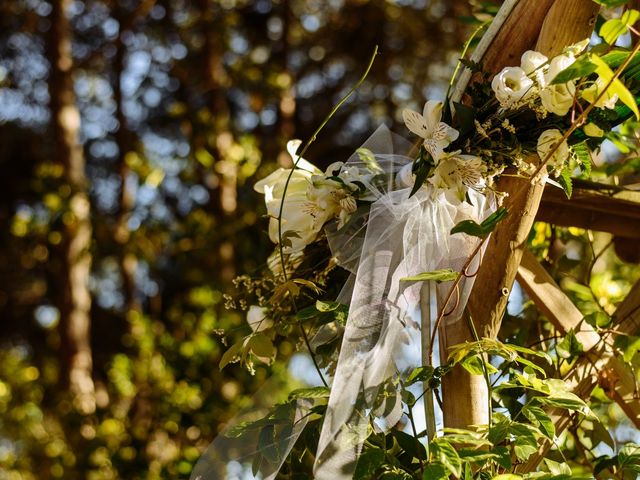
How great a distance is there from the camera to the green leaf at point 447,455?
70 centimetres

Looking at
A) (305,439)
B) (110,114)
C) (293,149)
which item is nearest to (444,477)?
(305,439)

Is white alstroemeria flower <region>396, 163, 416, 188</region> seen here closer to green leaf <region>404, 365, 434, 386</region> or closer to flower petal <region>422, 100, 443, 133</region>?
flower petal <region>422, 100, 443, 133</region>

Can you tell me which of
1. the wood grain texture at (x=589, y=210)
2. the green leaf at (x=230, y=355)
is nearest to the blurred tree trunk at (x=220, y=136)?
the wood grain texture at (x=589, y=210)

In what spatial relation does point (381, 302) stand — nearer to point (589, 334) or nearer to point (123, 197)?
point (589, 334)

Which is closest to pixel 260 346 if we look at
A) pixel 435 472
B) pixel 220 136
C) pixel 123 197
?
pixel 435 472

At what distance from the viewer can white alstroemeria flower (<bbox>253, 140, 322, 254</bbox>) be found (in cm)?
94

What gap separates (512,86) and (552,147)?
2.7 inches

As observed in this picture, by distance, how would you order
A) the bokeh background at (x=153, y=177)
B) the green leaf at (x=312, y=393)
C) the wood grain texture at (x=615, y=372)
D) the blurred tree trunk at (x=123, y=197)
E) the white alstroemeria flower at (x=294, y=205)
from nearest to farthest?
the green leaf at (x=312, y=393) → the white alstroemeria flower at (x=294, y=205) → the wood grain texture at (x=615, y=372) → the bokeh background at (x=153, y=177) → the blurred tree trunk at (x=123, y=197)

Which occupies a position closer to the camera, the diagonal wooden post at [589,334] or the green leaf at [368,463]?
the green leaf at [368,463]

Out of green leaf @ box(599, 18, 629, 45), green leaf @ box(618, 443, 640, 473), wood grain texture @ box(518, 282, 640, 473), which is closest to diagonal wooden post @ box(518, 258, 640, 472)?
wood grain texture @ box(518, 282, 640, 473)

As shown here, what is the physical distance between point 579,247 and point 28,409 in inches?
123

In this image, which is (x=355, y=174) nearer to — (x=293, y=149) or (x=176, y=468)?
(x=293, y=149)

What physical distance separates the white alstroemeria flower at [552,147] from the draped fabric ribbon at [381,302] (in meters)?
0.09

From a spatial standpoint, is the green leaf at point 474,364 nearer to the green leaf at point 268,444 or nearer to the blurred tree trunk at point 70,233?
the green leaf at point 268,444
